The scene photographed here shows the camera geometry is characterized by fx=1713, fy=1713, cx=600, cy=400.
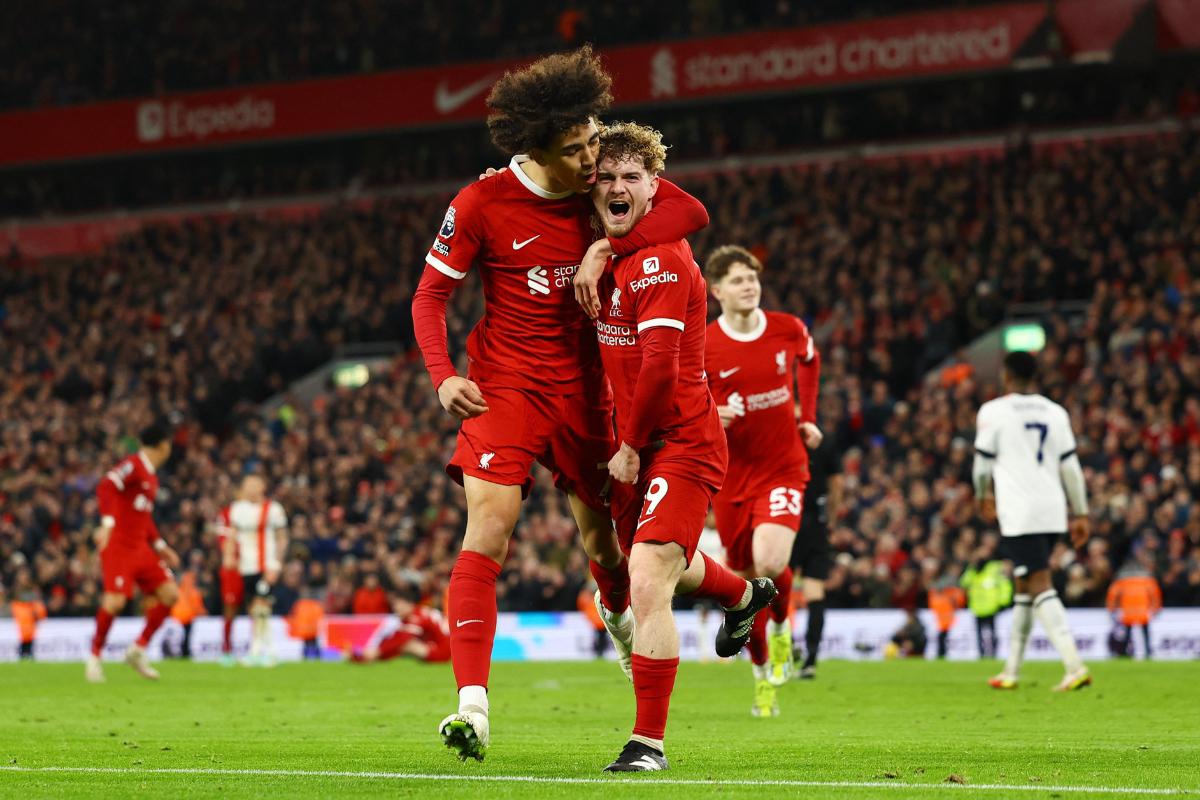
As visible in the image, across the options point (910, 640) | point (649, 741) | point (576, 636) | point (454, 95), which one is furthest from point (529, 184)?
point (454, 95)

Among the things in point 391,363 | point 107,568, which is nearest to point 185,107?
point 391,363

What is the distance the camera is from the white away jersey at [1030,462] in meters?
13.1

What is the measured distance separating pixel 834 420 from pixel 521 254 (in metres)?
19.0

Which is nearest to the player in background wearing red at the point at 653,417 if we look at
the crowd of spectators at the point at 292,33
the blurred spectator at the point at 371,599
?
the blurred spectator at the point at 371,599

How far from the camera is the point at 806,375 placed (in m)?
12.0

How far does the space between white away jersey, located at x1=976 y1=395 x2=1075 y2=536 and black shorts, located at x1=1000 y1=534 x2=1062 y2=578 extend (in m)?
0.05

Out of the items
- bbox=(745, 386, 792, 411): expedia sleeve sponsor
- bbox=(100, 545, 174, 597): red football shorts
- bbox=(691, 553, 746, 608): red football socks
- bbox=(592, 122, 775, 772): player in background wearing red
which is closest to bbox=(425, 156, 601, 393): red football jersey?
bbox=(592, 122, 775, 772): player in background wearing red

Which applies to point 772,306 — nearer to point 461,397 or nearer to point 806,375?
point 806,375

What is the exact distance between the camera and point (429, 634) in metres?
21.5

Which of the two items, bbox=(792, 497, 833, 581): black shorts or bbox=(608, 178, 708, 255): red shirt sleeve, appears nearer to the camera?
bbox=(608, 178, 708, 255): red shirt sleeve

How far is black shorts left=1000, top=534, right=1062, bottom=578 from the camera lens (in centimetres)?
1316

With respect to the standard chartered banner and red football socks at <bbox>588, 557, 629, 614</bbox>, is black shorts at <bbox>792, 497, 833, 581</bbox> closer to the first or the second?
the standard chartered banner

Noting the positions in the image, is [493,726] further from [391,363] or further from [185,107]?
[185,107]

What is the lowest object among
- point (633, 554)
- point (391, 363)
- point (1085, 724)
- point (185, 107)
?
point (1085, 724)
